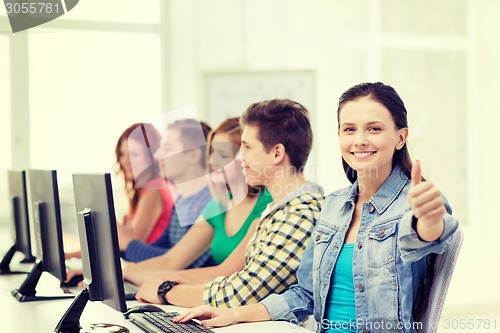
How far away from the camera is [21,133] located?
195 inches

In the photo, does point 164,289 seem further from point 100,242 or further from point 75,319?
point 100,242

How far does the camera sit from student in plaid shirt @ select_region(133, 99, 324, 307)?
2.12 m

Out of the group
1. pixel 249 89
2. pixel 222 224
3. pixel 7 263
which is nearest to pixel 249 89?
pixel 249 89

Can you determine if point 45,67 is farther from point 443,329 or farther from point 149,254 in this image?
point 443,329

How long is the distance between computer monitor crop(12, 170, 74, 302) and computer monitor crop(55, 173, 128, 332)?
0.39 m

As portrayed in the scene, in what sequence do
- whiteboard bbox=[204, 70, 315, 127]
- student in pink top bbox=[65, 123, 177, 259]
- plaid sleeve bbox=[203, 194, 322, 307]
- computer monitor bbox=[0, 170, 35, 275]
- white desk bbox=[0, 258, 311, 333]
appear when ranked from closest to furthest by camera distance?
white desk bbox=[0, 258, 311, 333] → plaid sleeve bbox=[203, 194, 322, 307] → computer monitor bbox=[0, 170, 35, 275] → student in pink top bbox=[65, 123, 177, 259] → whiteboard bbox=[204, 70, 315, 127]

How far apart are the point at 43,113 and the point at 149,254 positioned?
7.00ft

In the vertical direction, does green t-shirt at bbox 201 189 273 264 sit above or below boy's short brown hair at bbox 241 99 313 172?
below

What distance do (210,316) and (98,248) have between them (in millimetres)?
368

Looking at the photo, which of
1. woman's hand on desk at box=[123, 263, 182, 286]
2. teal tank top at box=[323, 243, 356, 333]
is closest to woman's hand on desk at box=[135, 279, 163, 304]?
woman's hand on desk at box=[123, 263, 182, 286]

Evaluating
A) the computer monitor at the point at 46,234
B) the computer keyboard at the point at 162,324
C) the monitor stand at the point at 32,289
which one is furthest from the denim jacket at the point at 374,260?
the monitor stand at the point at 32,289

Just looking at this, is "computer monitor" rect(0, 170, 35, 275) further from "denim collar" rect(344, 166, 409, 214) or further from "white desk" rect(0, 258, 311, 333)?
"denim collar" rect(344, 166, 409, 214)

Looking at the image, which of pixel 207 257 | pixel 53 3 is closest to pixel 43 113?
pixel 53 3

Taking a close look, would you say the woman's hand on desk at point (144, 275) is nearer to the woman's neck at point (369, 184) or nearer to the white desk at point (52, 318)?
the white desk at point (52, 318)
